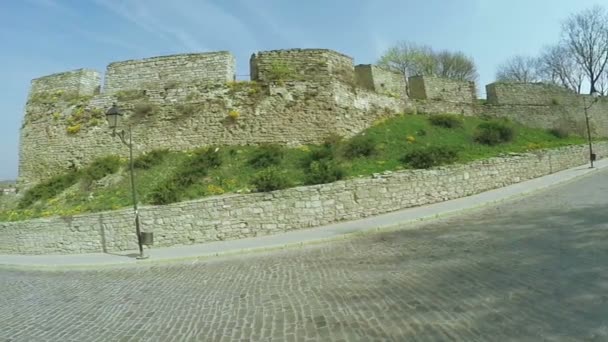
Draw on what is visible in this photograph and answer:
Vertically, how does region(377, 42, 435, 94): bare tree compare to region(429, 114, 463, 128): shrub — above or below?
above

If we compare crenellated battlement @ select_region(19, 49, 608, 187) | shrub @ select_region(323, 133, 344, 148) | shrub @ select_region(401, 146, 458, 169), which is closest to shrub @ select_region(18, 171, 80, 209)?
crenellated battlement @ select_region(19, 49, 608, 187)

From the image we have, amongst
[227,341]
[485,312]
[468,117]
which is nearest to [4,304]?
[227,341]

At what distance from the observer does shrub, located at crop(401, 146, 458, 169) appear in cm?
1552

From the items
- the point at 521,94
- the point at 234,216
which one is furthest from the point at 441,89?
the point at 234,216

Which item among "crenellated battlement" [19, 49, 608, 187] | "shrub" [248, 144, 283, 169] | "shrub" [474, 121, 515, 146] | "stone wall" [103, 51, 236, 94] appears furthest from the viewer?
"shrub" [474, 121, 515, 146]

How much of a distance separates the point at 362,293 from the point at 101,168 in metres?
17.6

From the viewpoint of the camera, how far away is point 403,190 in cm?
1420

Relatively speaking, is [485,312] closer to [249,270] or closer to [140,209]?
[249,270]

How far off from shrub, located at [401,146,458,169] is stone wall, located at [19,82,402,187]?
4834mm

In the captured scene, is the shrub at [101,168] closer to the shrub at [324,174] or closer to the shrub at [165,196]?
the shrub at [165,196]

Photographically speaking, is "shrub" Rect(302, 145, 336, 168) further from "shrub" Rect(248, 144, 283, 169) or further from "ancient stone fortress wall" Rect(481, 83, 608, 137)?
"ancient stone fortress wall" Rect(481, 83, 608, 137)

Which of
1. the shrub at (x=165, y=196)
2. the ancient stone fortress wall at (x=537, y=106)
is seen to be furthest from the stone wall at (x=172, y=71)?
the ancient stone fortress wall at (x=537, y=106)

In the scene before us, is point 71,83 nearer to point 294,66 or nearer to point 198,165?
point 198,165

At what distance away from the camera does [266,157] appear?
667 inches
